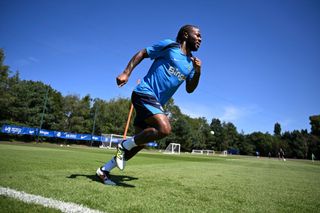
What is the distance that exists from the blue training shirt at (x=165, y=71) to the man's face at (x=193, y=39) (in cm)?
25

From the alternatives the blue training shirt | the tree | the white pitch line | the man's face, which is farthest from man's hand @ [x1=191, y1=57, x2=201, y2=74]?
the tree

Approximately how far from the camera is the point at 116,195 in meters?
2.83

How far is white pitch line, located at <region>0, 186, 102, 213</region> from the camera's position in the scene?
214cm

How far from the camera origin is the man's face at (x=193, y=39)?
4074 millimetres

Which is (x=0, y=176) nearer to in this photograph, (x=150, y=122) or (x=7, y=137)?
(x=150, y=122)

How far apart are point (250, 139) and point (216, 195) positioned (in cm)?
12577

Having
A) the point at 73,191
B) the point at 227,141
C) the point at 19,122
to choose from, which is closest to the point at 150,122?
the point at 73,191

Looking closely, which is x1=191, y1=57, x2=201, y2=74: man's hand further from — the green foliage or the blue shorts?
the green foliage

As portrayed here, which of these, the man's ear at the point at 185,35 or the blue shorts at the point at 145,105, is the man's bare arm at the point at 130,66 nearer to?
the blue shorts at the point at 145,105

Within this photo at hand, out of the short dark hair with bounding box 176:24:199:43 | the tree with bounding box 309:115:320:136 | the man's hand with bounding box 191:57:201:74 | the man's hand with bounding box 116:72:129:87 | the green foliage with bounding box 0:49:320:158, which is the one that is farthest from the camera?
the tree with bounding box 309:115:320:136

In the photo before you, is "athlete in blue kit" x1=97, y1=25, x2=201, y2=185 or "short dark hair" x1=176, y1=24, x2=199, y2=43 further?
"short dark hair" x1=176, y1=24, x2=199, y2=43

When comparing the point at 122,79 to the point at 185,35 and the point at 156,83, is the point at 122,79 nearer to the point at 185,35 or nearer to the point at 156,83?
the point at 156,83

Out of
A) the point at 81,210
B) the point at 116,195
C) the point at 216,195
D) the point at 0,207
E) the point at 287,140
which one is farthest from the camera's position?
the point at 287,140

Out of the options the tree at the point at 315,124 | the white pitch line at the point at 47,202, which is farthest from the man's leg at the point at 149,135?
the tree at the point at 315,124
